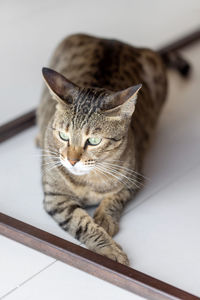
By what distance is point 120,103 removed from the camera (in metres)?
1.90

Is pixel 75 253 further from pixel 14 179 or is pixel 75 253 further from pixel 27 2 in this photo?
pixel 27 2

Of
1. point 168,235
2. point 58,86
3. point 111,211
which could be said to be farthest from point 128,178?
point 58,86

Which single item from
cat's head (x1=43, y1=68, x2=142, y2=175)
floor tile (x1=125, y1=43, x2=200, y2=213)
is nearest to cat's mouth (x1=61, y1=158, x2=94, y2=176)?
cat's head (x1=43, y1=68, x2=142, y2=175)

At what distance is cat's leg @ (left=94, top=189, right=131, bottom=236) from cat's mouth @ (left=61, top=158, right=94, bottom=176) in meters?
0.22

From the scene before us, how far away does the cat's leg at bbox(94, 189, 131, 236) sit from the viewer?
208 cm

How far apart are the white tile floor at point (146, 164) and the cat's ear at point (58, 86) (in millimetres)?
528

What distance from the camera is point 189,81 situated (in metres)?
3.34

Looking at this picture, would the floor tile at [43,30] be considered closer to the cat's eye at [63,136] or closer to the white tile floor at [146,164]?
the white tile floor at [146,164]

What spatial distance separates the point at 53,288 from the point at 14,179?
71cm

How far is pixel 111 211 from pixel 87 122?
0.42 m

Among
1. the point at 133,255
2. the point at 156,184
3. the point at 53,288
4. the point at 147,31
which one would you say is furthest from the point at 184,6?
the point at 53,288

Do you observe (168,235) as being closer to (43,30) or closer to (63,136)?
(63,136)

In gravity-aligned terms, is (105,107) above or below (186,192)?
above

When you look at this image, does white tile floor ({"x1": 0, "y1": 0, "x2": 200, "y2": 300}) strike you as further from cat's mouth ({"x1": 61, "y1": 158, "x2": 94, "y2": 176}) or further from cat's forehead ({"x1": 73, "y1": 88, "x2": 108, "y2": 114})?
cat's forehead ({"x1": 73, "y1": 88, "x2": 108, "y2": 114})
